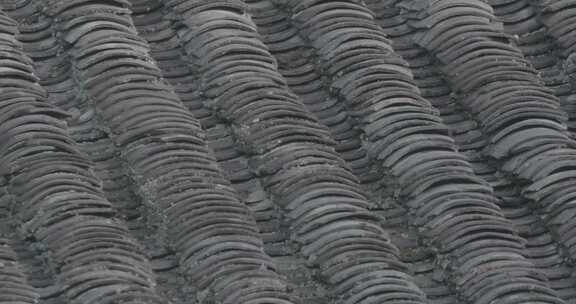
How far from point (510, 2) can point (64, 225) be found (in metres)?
2.30

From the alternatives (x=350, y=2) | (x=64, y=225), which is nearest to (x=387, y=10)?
(x=350, y=2)

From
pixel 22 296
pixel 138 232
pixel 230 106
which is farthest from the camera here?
pixel 230 106

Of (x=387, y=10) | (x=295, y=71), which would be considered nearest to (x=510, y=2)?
(x=387, y=10)

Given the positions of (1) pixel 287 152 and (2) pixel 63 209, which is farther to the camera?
(1) pixel 287 152

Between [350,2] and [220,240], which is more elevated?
[350,2]

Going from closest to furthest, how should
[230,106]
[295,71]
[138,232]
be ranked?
[138,232], [230,106], [295,71]

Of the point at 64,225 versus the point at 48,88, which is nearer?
the point at 64,225

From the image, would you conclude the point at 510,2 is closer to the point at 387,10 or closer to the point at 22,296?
the point at 387,10

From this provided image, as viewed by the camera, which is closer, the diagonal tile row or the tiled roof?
the diagonal tile row

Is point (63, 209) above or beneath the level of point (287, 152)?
beneath

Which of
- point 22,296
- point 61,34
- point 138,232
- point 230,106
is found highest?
point 61,34

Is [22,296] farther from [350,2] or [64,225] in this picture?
[350,2]

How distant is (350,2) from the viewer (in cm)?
589

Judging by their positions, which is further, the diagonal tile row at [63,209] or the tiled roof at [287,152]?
the tiled roof at [287,152]
